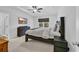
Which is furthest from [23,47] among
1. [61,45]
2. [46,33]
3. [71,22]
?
[71,22]

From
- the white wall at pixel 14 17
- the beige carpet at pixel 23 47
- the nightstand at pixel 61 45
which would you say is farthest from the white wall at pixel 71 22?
the white wall at pixel 14 17

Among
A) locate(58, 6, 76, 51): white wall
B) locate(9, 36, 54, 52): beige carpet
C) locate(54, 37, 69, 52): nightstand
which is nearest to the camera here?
locate(58, 6, 76, 51): white wall

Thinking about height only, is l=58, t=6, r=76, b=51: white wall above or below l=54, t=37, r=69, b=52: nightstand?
above

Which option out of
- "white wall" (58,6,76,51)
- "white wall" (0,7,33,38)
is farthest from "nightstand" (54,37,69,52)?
"white wall" (0,7,33,38)

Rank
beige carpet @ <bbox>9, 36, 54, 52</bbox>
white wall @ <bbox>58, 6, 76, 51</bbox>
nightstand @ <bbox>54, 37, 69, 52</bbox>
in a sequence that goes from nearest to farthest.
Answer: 1. white wall @ <bbox>58, 6, 76, 51</bbox>
2. nightstand @ <bbox>54, 37, 69, 52</bbox>
3. beige carpet @ <bbox>9, 36, 54, 52</bbox>

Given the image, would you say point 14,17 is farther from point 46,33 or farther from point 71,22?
point 71,22

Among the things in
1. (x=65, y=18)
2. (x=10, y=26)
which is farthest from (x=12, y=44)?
(x=65, y=18)

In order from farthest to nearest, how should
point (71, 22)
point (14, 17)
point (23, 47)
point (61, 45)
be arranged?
point (23, 47)
point (14, 17)
point (61, 45)
point (71, 22)

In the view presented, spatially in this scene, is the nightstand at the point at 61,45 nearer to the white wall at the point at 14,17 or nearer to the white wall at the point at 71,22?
the white wall at the point at 71,22

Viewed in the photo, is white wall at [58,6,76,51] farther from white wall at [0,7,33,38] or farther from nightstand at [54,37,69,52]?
white wall at [0,7,33,38]

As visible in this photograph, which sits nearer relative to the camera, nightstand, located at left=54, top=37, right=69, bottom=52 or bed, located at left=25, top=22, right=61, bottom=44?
nightstand, located at left=54, top=37, right=69, bottom=52

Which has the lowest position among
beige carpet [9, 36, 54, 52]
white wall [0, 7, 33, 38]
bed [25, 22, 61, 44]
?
beige carpet [9, 36, 54, 52]
